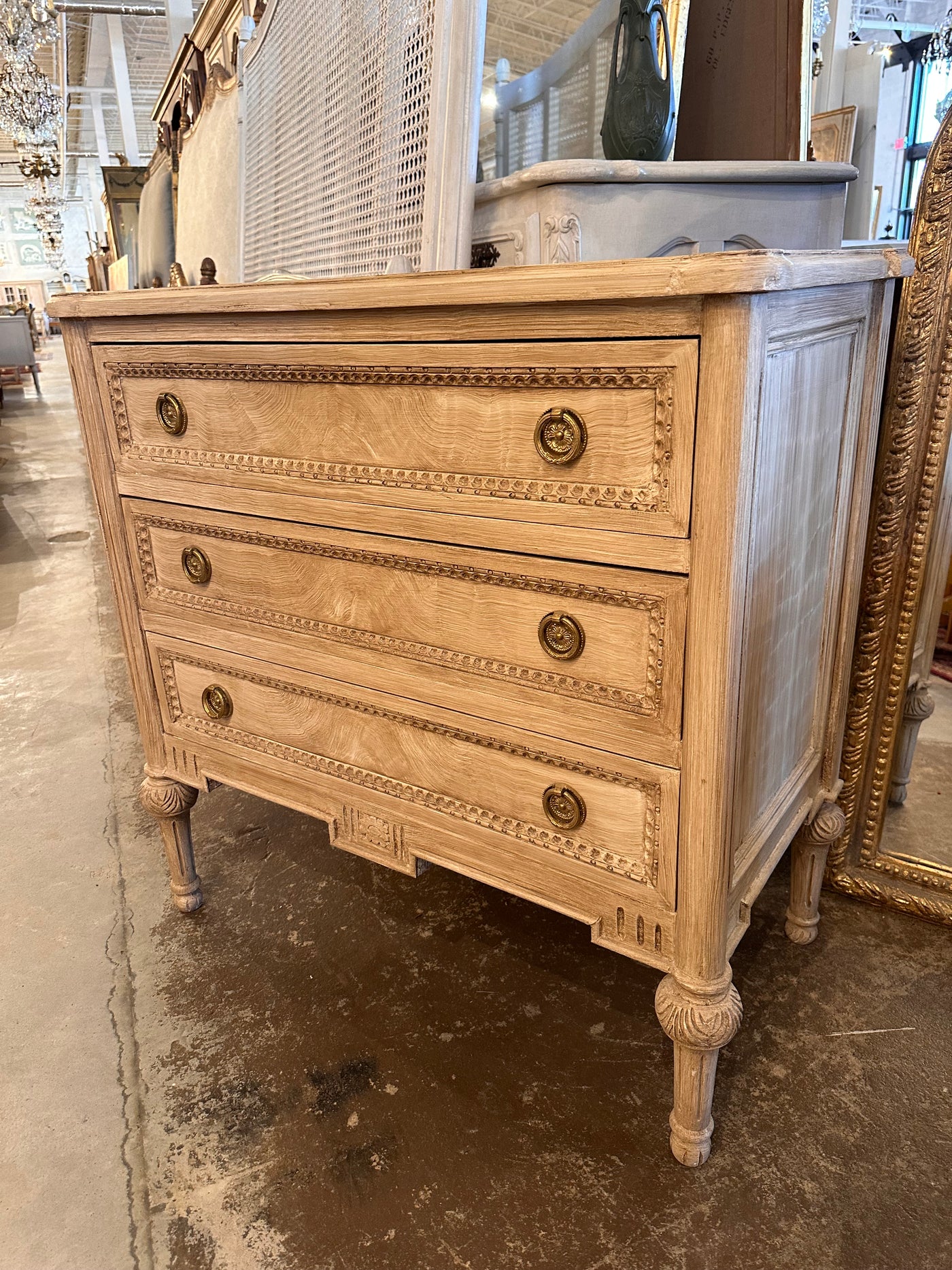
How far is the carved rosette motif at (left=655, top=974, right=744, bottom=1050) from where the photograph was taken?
44.4 inches

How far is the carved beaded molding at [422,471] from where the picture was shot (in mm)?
954

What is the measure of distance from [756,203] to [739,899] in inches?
44.1

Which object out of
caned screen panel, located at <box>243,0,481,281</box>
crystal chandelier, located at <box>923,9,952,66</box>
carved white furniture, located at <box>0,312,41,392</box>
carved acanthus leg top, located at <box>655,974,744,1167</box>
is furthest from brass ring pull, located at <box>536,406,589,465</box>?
carved white furniture, located at <box>0,312,41,392</box>

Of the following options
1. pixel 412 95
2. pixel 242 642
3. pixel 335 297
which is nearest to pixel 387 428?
pixel 335 297

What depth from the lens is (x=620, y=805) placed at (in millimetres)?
1133

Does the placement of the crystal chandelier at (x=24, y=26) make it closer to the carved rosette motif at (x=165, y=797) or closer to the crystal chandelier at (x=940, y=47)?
the crystal chandelier at (x=940, y=47)

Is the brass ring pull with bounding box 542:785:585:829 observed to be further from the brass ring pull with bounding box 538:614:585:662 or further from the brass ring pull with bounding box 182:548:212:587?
the brass ring pull with bounding box 182:548:212:587

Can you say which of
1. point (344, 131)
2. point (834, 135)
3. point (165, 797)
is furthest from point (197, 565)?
point (834, 135)

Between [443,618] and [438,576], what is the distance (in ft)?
0.20

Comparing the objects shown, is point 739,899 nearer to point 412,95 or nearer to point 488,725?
point 488,725

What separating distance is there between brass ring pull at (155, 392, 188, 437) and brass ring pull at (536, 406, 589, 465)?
2.36ft

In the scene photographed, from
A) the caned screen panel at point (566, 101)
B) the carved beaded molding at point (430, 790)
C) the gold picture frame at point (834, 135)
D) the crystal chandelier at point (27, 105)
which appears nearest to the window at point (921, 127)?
the gold picture frame at point (834, 135)

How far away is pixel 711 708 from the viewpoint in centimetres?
100

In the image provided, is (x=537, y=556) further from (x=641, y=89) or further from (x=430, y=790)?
(x=641, y=89)
